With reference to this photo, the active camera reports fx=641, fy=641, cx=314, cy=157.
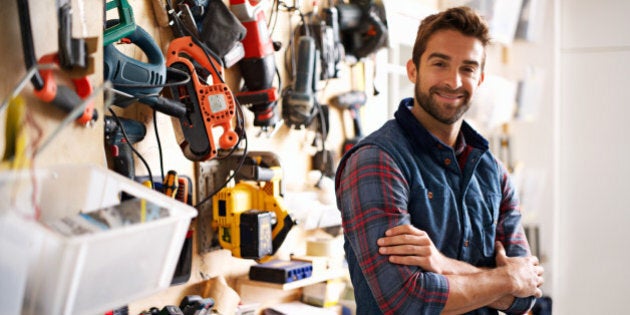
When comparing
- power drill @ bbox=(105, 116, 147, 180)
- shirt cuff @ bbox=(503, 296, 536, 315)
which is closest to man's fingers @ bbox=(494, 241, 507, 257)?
shirt cuff @ bbox=(503, 296, 536, 315)

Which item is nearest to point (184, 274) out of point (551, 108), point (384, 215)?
point (384, 215)

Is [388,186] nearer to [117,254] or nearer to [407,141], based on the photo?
[407,141]

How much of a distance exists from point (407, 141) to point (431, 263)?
338 millimetres

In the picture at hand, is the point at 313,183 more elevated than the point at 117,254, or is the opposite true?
the point at 117,254

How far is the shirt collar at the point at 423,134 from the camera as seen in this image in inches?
67.9

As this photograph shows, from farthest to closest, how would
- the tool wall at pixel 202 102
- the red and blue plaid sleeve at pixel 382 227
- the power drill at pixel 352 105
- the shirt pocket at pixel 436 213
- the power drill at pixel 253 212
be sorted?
the power drill at pixel 352 105, the power drill at pixel 253 212, the shirt pocket at pixel 436 213, the red and blue plaid sleeve at pixel 382 227, the tool wall at pixel 202 102

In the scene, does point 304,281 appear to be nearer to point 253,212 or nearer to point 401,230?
point 253,212

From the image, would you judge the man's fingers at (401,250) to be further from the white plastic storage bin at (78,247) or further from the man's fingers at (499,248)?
the white plastic storage bin at (78,247)

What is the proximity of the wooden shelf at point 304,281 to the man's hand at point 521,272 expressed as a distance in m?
0.74

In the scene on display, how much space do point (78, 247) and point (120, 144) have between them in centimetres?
100

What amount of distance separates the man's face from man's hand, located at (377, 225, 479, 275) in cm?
38

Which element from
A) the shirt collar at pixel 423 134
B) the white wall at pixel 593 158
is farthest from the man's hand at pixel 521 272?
the white wall at pixel 593 158

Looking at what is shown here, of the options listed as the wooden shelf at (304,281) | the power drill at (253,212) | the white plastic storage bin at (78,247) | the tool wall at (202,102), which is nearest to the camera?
the white plastic storage bin at (78,247)

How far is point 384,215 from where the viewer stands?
155 cm
